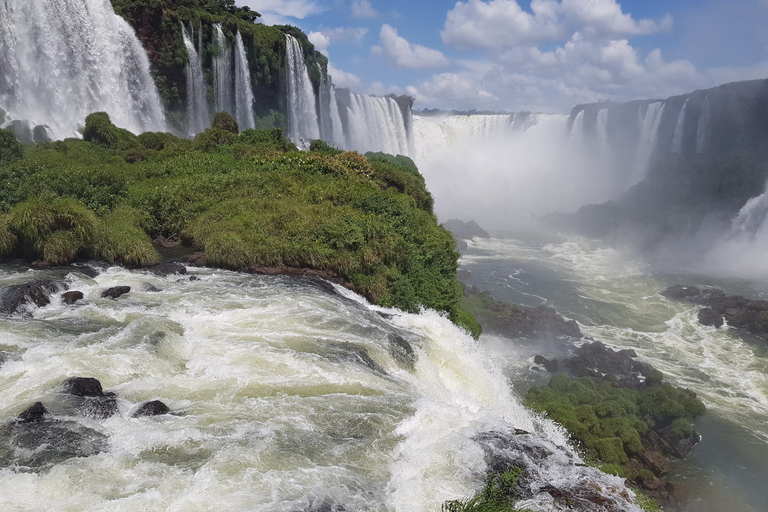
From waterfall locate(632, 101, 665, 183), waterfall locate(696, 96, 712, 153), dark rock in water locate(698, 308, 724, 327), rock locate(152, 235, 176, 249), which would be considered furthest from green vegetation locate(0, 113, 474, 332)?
waterfall locate(632, 101, 665, 183)

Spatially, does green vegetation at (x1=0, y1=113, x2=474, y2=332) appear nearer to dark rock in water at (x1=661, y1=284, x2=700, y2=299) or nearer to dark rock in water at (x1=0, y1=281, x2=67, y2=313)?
dark rock in water at (x1=0, y1=281, x2=67, y2=313)

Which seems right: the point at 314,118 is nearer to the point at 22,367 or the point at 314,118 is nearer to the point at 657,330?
the point at 657,330

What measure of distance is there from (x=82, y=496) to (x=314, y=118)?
48470mm

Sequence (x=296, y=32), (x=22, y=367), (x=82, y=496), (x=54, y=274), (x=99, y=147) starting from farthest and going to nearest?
1. (x=296, y=32)
2. (x=99, y=147)
3. (x=54, y=274)
4. (x=22, y=367)
5. (x=82, y=496)

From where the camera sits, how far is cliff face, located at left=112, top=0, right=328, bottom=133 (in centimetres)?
3669

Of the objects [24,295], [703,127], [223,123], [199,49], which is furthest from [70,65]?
[703,127]

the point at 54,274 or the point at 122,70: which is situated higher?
the point at 122,70

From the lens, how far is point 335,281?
565 inches

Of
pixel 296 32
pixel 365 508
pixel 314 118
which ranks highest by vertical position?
pixel 296 32

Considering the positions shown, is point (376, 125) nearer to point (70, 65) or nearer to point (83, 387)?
point (70, 65)

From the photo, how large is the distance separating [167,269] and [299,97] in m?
39.3

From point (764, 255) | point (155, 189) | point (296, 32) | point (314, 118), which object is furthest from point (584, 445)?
point (296, 32)

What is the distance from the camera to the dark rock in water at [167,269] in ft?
43.3

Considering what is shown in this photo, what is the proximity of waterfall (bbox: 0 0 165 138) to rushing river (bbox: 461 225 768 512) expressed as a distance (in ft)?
84.9
